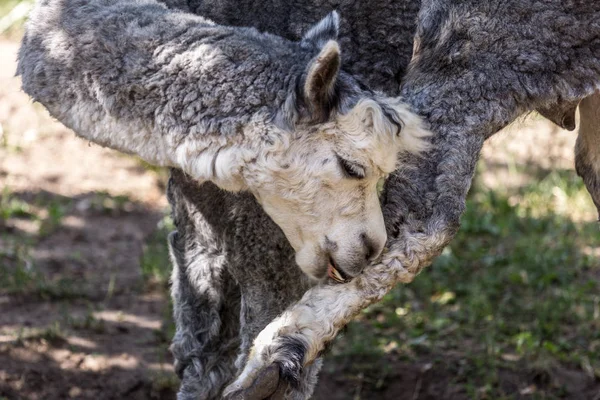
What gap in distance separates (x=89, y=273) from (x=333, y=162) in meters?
3.08

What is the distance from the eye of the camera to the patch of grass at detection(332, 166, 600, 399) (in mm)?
5105

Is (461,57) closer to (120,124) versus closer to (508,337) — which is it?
(120,124)

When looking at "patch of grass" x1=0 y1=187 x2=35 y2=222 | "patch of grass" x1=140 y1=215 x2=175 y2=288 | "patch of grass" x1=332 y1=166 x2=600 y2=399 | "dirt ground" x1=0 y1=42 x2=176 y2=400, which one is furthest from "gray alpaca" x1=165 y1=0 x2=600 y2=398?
"patch of grass" x1=0 y1=187 x2=35 y2=222

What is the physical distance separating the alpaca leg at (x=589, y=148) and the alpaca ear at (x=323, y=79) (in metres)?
1.34

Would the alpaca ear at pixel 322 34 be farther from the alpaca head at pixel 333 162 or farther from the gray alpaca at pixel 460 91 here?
the gray alpaca at pixel 460 91

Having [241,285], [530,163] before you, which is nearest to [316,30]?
[241,285]

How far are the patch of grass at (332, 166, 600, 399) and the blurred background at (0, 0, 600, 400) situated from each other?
0.03ft

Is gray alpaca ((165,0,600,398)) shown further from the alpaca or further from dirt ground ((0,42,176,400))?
dirt ground ((0,42,176,400))

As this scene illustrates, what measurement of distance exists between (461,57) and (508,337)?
2.25 metres

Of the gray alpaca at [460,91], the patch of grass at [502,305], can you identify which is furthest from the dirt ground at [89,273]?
the gray alpaca at [460,91]

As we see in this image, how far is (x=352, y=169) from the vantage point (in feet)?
10.9

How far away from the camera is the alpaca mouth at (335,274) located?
3535 millimetres

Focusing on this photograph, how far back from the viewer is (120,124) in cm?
346

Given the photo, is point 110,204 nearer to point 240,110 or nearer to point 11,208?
point 11,208
